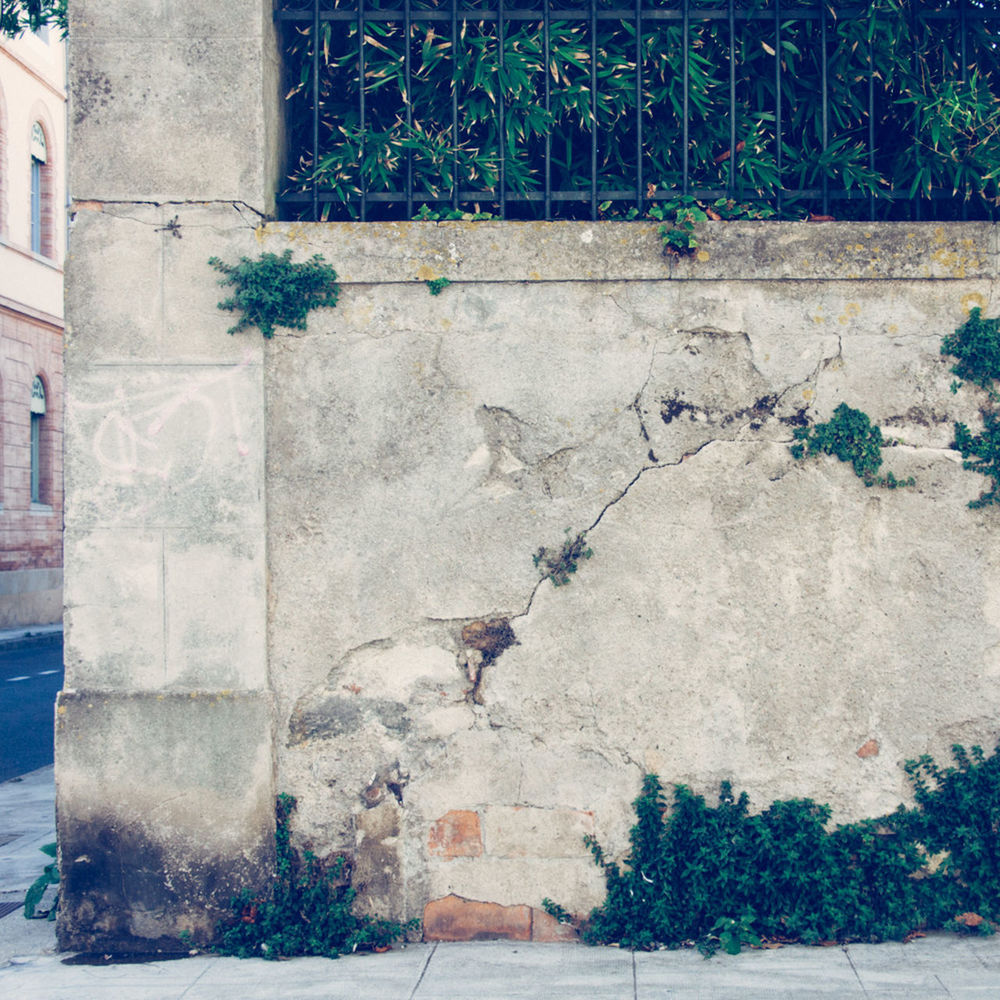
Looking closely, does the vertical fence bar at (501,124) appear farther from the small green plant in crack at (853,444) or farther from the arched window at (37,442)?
the arched window at (37,442)

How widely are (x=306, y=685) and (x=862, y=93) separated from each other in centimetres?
334

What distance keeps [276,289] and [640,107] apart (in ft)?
5.38

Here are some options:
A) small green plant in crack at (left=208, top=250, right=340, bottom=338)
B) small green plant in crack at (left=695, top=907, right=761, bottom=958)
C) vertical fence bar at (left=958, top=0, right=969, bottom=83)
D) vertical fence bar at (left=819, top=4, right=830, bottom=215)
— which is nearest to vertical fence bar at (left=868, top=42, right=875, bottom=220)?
vertical fence bar at (left=819, top=4, right=830, bottom=215)

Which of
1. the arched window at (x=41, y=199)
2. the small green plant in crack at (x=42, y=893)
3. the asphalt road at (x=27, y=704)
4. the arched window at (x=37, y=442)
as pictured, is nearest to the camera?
the small green plant in crack at (x=42, y=893)

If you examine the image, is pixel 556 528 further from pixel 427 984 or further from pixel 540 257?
pixel 427 984

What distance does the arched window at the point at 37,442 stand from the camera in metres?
19.7

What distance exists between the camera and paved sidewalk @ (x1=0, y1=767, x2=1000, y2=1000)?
3199mm

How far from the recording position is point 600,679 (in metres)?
3.73

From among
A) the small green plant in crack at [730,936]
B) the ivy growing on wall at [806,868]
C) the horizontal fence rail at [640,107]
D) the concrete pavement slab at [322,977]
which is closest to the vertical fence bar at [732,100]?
the horizontal fence rail at [640,107]

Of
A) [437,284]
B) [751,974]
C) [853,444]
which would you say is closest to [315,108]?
[437,284]

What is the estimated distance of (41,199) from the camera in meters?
19.9

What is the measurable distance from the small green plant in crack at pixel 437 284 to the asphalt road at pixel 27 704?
17.7 ft

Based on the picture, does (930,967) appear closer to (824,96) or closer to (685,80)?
(824,96)

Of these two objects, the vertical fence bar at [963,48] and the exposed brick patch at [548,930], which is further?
the vertical fence bar at [963,48]
